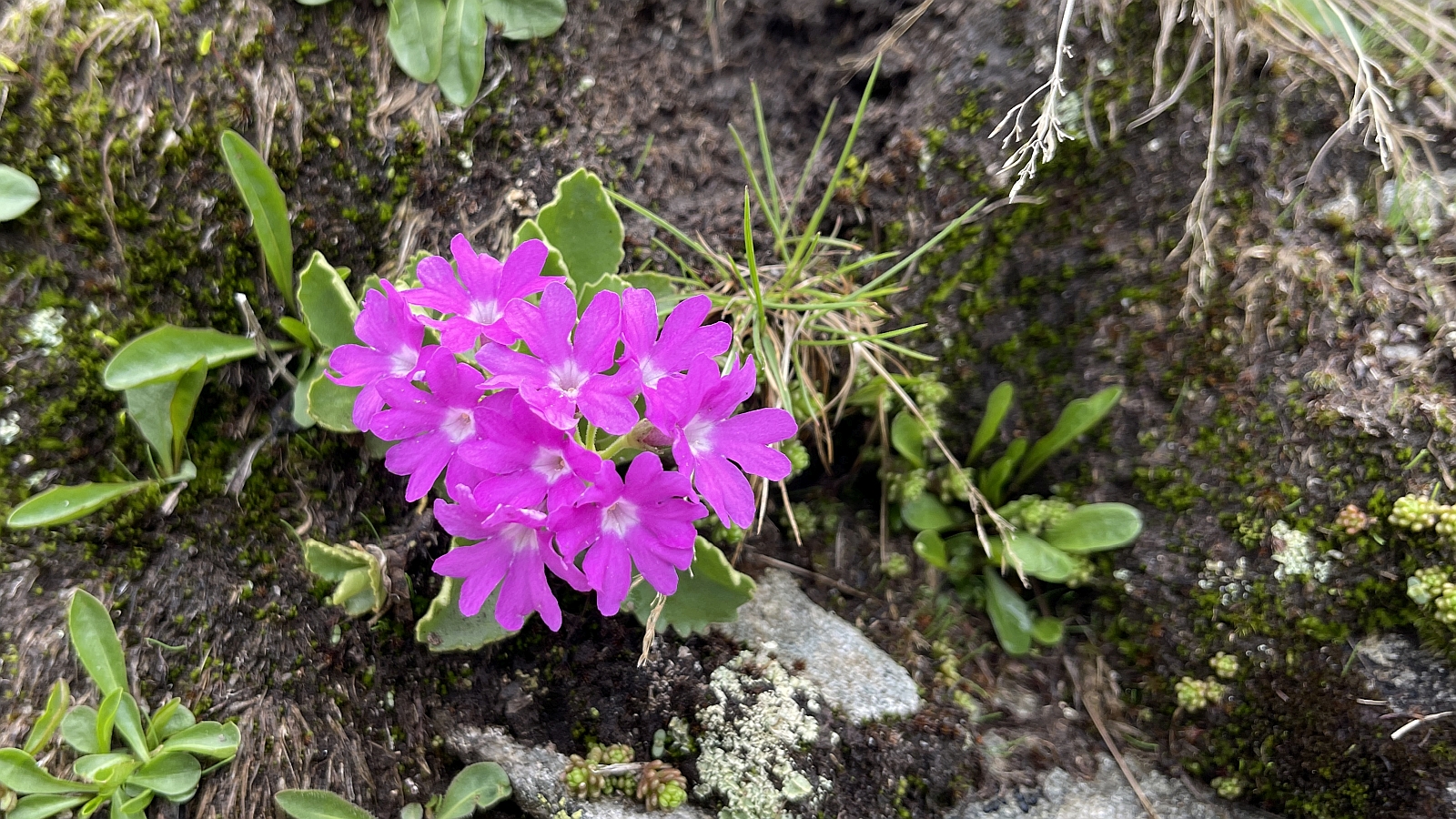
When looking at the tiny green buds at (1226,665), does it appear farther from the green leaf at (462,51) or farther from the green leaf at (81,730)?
the green leaf at (81,730)

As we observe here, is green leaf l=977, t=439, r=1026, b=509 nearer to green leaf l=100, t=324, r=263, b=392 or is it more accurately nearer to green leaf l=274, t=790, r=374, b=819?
green leaf l=274, t=790, r=374, b=819

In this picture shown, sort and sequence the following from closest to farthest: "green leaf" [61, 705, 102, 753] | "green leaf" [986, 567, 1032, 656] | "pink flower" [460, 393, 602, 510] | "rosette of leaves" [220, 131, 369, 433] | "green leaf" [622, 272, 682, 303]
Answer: "pink flower" [460, 393, 602, 510] < "green leaf" [61, 705, 102, 753] < "rosette of leaves" [220, 131, 369, 433] < "green leaf" [622, 272, 682, 303] < "green leaf" [986, 567, 1032, 656]

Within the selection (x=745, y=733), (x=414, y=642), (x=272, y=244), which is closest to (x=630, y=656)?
(x=745, y=733)

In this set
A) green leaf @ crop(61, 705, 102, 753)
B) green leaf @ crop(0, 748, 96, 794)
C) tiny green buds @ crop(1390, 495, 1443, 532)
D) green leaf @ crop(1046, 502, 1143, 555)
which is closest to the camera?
green leaf @ crop(0, 748, 96, 794)

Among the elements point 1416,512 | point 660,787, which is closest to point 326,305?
point 660,787

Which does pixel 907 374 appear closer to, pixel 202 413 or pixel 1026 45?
pixel 1026 45

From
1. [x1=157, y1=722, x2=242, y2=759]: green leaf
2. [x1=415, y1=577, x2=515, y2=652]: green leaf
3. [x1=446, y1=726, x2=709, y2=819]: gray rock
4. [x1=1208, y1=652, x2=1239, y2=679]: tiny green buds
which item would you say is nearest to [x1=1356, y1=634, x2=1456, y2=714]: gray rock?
[x1=1208, y1=652, x2=1239, y2=679]: tiny green buds
